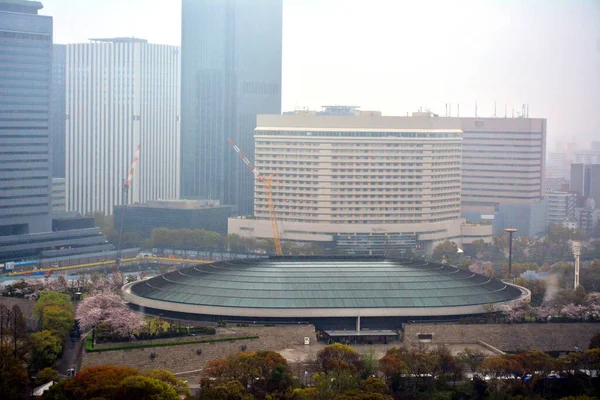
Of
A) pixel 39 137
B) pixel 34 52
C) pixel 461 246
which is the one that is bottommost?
pixel 461 246

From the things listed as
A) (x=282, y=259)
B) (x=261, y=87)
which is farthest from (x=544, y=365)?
(x=261, y=87)

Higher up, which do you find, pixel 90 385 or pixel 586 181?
pixel 586 181

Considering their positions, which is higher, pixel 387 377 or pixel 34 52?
pixel 34 52

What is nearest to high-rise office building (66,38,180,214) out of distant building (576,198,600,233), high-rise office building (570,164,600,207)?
high-rise office building (570,164,600,207)

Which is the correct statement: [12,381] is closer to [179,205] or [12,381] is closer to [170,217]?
[170,217]

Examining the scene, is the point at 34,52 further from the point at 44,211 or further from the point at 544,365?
the point at 544,365

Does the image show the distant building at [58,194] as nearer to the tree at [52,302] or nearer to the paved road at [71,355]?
the tree at [52,302]

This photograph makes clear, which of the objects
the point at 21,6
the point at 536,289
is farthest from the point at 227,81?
the point at 536,289

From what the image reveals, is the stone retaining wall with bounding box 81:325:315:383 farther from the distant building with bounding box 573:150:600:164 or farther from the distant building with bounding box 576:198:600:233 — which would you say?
the distant building with bounding box 576:198:600:233
